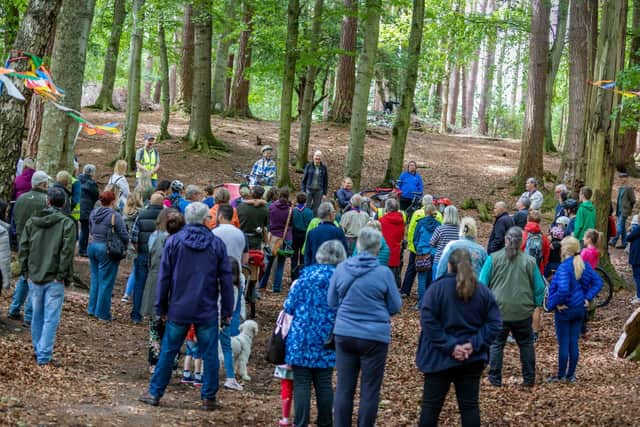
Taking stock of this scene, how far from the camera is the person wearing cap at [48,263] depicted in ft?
25.1

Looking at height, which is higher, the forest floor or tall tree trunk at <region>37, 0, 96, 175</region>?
tall tree trunk at <region>37, 0, 96, 175</region>

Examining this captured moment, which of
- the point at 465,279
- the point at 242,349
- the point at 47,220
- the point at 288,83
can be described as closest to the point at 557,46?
the point at 288,83

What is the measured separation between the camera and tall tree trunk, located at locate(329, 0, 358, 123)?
25266mm

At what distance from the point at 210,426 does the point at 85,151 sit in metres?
16.8

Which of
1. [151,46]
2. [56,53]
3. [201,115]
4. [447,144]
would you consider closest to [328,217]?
[56,53]

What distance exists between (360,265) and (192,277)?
1.57m

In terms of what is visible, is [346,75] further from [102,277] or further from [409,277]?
[102,277]

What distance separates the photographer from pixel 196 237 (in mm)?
6504

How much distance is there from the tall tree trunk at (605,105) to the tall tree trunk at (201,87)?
11.3 metres

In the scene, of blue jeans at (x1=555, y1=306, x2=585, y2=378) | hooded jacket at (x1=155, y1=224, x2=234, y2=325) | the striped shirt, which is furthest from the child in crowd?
the striped shirt

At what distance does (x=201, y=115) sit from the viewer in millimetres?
22422

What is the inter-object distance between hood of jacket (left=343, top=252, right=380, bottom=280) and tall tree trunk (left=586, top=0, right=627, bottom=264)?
29.6ft

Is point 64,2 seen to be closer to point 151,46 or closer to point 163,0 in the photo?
point 163,0

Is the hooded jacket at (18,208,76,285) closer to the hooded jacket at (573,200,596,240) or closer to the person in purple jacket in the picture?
the person in purple jacket
